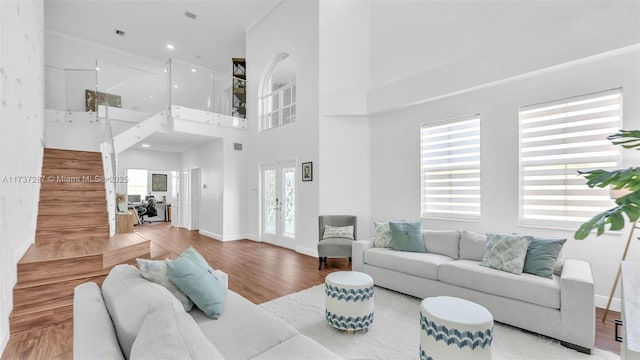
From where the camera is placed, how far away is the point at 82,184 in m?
5.14

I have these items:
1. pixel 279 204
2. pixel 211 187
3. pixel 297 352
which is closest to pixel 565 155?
pixel 297 352

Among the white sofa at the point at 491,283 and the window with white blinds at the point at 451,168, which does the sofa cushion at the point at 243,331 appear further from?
the window with white blinds at the point at 451,168

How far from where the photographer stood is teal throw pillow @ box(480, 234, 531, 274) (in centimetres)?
279

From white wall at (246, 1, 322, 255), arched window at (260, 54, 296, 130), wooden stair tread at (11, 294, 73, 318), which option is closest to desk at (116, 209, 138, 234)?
white wall at (246, 1, 322, 255)

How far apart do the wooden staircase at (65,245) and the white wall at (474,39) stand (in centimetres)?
449

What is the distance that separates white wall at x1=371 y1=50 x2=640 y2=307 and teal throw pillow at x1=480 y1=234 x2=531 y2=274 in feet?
2.74

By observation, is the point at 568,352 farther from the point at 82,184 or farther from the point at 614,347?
the point at 82,184

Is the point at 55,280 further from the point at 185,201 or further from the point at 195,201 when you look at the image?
the point at 185,201

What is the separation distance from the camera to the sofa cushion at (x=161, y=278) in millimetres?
1838

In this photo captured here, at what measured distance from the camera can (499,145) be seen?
377 centimetres

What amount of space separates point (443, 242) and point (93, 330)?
354 cm

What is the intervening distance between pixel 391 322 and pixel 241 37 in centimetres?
774

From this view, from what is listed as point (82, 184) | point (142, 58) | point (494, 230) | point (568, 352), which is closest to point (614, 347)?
point (568, 352)

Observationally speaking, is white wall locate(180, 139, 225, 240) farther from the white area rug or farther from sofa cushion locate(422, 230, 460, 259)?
sofa cushion locate(422, 230, 460, 259)
